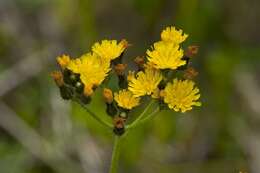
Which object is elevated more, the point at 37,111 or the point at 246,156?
the point at 37,111

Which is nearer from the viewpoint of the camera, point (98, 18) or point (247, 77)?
point (247, 77)

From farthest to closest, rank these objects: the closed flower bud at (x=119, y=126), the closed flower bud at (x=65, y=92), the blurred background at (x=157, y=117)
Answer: the blurred background at (x=157, y=117) → the closed flower bud at (x=65, y=92) → the closed flower bud at (x=119, y=126)

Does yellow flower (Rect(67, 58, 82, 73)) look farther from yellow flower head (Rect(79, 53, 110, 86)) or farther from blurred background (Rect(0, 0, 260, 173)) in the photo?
blurred background (Rect(0, 0, 260, 173))

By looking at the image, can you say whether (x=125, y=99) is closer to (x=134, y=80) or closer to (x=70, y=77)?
(x=134, y=80)

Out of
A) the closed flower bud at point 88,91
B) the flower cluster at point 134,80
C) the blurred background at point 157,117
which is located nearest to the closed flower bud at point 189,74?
the flower cluster at point 134,80

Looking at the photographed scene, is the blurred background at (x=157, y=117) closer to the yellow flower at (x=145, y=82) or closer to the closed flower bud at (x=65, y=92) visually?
the closed flower bud at (x=65, y=92)

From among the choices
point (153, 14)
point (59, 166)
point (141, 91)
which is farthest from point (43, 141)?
point (141, 91)

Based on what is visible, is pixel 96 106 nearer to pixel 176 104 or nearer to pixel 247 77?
pixel 247 77

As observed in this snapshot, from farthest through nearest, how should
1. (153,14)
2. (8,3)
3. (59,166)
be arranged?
1. (8,3)
2. (153,14)
3. (59,166)
